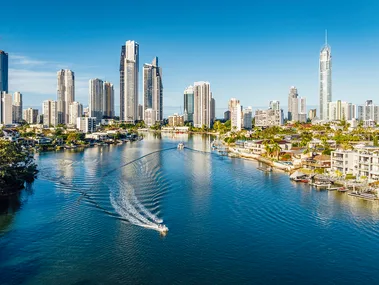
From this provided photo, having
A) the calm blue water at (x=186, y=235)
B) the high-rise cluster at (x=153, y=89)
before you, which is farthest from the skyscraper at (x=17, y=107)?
the calm blue water at (x=186, y=235)

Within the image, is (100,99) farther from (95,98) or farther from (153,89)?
(153,89)

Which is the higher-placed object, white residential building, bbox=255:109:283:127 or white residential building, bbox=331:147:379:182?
white residential building, bbox=255:109:283:127

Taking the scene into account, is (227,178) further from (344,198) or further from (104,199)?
(104,199)

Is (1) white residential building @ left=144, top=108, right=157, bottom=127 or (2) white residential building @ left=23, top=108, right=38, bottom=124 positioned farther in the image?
(1) white residential building @ left=144, top=108, right=157, bottom=127

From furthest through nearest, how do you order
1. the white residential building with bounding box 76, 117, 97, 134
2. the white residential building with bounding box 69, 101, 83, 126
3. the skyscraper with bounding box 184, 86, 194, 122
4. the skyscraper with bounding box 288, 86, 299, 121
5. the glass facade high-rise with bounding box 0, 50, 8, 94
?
the skyscraper with bounding box 288, 86, 299, 121, the skyscraper with bounding box 184, 86, 194, 122, the glass facade high-rise with bounding box 0, 50, 8, 94, the white residential building with bounding box 69, 101, 83, 126, the white residential building with bounding box 76, 117, 97, 134

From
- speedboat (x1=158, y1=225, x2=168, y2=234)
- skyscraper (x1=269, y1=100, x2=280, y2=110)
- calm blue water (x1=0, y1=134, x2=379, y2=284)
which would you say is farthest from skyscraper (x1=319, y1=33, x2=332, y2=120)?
speedboat (x1=158, y1=225, x2=168, y2=234)

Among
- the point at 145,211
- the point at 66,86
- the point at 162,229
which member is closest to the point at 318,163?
the point at 145,211

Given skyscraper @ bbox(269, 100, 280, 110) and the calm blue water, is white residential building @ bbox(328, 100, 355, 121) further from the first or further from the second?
the calm blue water
